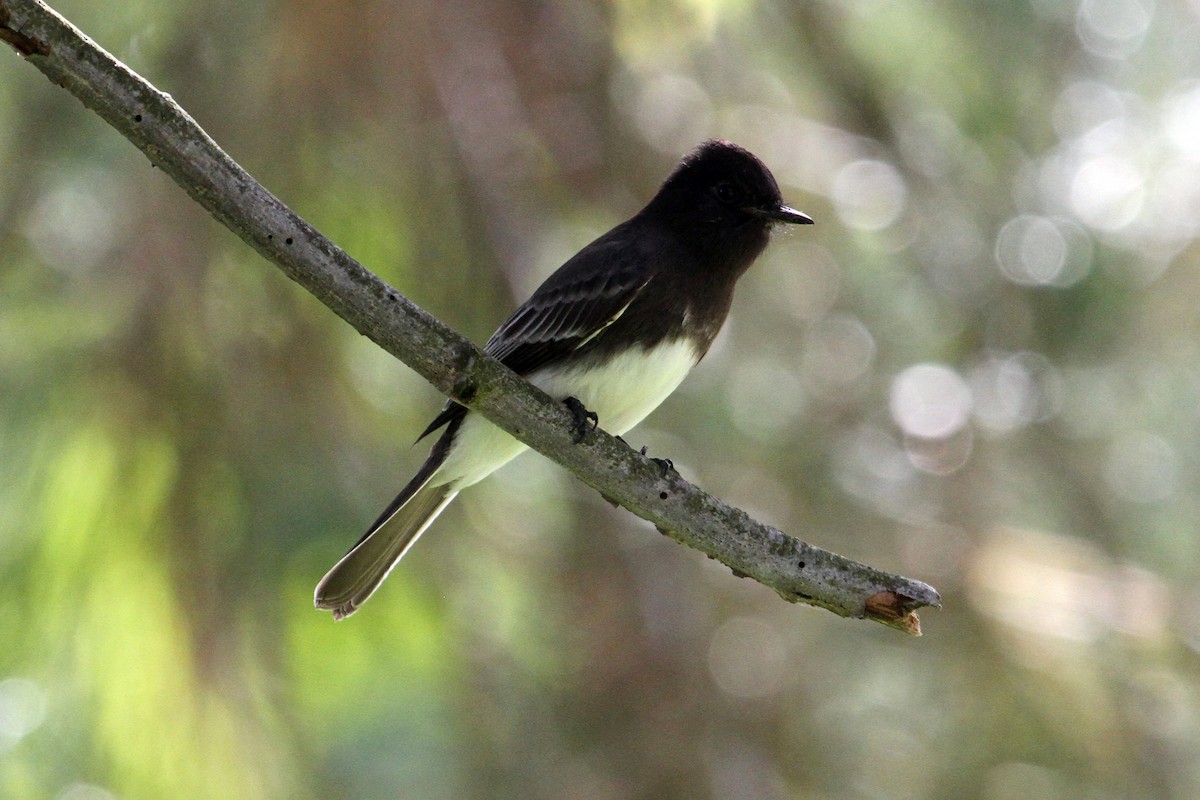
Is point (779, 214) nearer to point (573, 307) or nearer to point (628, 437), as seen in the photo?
point (573, 307)

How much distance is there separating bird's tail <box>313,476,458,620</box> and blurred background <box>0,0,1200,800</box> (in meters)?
0.46

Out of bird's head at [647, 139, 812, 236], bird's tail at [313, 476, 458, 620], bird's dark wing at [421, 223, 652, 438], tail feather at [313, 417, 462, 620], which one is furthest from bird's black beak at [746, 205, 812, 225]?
bird's tail at [313, 476, 458, 620]

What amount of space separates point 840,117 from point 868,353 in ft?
3.83

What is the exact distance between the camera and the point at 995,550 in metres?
5.09

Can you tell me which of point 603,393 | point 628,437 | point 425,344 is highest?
point 628,437

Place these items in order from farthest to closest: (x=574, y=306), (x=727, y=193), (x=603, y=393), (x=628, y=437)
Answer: (x=628, y=437) < (x=727, y=193) < (x=574, y=306) < (x=603, y=393)

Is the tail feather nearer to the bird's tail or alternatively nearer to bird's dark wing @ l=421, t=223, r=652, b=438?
Answer: the bird's tail

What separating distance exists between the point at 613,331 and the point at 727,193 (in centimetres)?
70

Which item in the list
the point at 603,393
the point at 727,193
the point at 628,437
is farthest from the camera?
the point at 628,437

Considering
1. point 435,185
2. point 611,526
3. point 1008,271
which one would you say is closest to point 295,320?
point 435,185

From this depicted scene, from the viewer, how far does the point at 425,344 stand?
254 centimetres

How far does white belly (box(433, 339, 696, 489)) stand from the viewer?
11.8 ft

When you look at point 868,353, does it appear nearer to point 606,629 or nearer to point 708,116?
point 708,116

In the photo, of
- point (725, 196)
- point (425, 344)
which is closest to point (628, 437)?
point (725, 196)
